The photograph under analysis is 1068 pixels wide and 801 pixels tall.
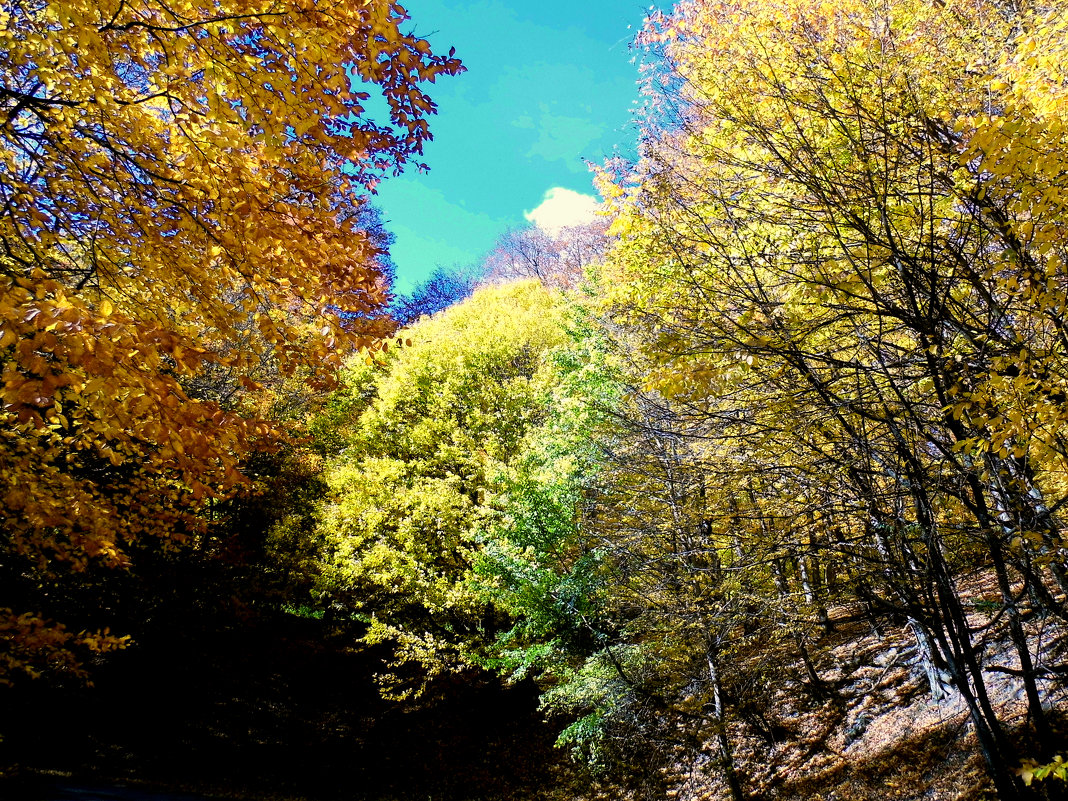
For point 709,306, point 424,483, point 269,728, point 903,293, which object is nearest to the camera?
point 903,293

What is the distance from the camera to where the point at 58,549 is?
5.79m

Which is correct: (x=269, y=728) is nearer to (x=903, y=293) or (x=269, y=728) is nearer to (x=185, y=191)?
(x=185, y=191)

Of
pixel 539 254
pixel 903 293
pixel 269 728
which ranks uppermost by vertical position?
pixel 539 254

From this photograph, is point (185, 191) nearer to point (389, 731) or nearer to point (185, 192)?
point (185, 192)

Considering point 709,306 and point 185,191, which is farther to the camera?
point 709,306

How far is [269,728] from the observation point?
1354 cm

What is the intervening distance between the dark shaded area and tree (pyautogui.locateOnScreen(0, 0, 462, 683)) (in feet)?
33.3

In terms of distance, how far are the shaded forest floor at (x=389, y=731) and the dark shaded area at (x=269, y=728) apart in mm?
33

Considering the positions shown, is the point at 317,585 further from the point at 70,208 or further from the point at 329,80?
the point at 329,80

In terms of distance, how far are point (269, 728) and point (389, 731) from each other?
2715 mm

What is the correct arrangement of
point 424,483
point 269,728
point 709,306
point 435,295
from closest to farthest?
point 709,306 → point 269,728 → point 424,483 → point 435,295

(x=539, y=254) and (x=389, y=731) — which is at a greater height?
(x=539, y=254)

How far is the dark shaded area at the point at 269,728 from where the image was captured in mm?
11508

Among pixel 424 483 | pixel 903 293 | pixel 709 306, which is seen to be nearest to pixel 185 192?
pixel 709 306
